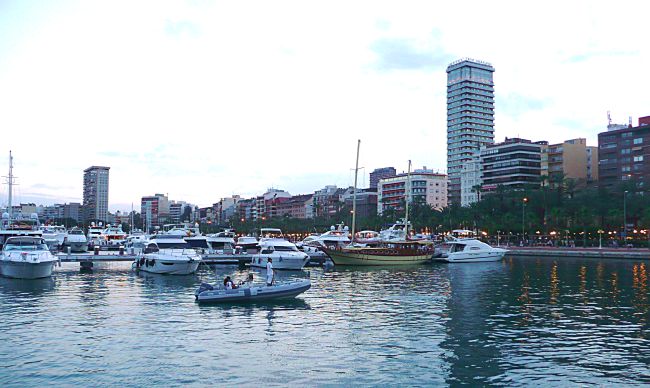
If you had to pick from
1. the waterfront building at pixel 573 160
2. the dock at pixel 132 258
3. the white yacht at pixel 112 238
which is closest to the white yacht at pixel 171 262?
the dock at pixel 132 258

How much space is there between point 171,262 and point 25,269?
1322 centimetres

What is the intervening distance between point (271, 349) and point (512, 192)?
13986cm

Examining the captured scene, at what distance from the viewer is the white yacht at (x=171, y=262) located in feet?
191

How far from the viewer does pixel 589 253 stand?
99562mm

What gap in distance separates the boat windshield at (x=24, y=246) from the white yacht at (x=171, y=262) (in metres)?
9.91

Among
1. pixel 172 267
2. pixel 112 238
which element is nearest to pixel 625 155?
pixel 112 238

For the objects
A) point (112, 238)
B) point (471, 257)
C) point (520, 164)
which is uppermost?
point (520, 164)

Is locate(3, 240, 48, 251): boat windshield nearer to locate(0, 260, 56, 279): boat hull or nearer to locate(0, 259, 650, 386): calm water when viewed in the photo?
locate(0, 260, 56, 279): boat hull

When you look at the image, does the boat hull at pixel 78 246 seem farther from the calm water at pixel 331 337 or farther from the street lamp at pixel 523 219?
the street lamp at pixel 523 219

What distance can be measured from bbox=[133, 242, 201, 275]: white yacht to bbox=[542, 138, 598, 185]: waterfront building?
152 meters

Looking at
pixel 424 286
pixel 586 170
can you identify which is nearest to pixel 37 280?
pixel 424 286

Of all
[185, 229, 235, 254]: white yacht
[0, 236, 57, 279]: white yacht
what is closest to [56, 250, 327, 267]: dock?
[185, 229, 235, 254]: white yacht

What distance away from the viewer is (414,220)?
569 ft

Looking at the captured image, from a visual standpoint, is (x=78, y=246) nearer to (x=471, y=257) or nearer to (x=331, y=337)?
(x=471, y=257)
